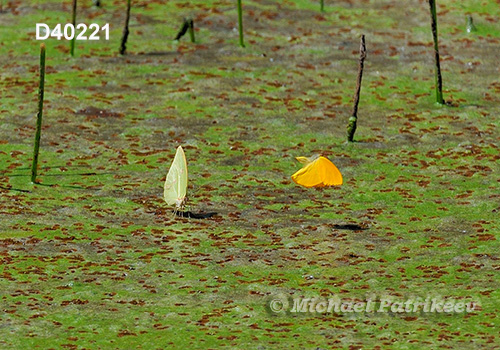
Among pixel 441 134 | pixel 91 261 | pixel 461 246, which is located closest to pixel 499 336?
pixel 461 246

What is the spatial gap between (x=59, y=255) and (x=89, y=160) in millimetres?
8984

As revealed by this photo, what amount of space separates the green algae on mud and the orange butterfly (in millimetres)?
1065

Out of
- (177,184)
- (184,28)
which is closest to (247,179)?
(177,184)

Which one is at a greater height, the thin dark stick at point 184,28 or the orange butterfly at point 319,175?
the thin dark stick at point 184,28

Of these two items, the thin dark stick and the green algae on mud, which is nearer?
the green algae on mud

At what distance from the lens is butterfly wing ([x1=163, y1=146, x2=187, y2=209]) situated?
2742cm

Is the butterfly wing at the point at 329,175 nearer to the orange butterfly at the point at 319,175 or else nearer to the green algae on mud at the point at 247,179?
the orange butterfly at the point at 319,175

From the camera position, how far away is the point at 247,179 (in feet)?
102

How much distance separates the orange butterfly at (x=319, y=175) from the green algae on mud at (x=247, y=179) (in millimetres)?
1065

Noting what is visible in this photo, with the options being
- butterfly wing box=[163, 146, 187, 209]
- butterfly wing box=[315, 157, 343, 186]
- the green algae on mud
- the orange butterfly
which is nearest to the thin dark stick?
the green algae on mud

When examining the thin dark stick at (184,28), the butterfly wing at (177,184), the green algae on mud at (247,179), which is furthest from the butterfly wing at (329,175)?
the thin dark stick at (184,28)

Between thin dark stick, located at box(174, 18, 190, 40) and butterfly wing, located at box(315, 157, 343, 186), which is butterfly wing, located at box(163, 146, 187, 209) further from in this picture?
thin dark stick, located at box(174, 18, 190, 40)

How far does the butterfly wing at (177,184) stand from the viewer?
1080 inches

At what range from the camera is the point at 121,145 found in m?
34.2
